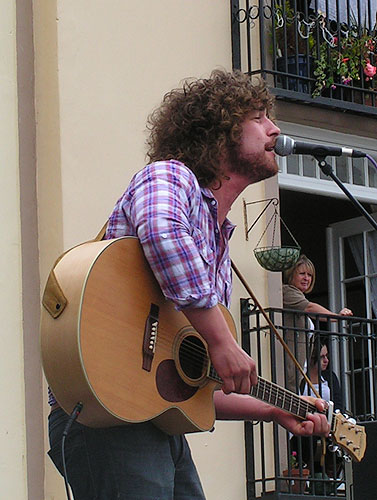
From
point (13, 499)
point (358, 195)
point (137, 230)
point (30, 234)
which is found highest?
point (358, 195)

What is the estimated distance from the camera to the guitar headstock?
14.9ft

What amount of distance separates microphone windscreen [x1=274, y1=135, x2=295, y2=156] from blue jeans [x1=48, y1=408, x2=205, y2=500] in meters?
1.14

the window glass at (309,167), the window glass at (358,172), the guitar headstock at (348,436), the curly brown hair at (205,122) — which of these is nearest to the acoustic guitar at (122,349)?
the curly brown hair at (205,122)

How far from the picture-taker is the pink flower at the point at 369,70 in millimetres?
9352

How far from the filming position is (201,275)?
361 centimetres

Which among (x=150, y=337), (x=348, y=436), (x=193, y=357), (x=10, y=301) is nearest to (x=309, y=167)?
(x=10, y=301)

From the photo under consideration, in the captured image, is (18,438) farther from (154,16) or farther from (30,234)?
(154,16)

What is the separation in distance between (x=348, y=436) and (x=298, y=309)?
4.05 meters

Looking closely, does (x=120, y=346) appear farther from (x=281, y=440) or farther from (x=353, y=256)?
(x=353, y=256)

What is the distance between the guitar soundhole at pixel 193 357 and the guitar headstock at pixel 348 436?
815 mm

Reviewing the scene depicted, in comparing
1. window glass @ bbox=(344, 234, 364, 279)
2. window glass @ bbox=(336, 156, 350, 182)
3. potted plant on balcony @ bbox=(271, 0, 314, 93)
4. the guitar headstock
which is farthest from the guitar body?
window glass @ bbox=(344, 234, 364, 279)

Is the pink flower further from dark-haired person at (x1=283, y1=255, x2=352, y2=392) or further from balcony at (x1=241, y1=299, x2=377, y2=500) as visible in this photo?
balcony at (x1=241, y1=299, x2=377, y2=500)

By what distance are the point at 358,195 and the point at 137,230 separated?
622cm

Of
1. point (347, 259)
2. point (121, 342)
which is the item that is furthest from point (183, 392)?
point (347, 259)
